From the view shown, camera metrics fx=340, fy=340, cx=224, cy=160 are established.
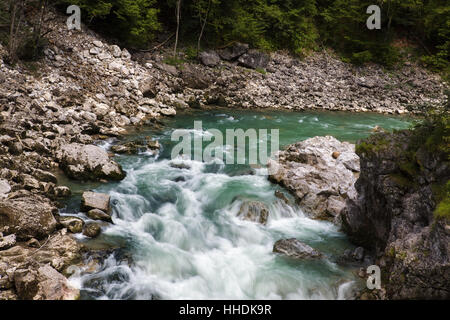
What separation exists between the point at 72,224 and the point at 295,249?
4.43m

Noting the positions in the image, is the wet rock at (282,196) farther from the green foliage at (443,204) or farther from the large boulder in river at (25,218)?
the large boulder in river at (25,218)

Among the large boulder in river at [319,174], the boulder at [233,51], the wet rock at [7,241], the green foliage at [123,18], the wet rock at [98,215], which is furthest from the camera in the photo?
the boulder at [233,51]

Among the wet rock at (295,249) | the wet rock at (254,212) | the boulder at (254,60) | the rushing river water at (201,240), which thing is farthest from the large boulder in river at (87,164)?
the boulder at (254,60)

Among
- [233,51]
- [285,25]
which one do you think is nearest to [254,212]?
[233,51]

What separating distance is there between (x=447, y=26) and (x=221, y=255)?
95.7 feet

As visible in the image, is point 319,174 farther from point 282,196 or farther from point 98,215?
point 98,215

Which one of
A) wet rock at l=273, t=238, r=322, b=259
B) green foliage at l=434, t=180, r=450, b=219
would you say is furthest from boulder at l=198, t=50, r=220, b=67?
green foliage at l=434, t=180, r=450, b=219

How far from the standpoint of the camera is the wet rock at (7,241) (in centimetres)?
558

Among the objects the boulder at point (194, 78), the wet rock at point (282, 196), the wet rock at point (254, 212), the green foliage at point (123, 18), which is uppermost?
the green foliage at point (123, 18)

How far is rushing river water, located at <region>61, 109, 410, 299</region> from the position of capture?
5.81m

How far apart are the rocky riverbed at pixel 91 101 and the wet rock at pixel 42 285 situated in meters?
0.01

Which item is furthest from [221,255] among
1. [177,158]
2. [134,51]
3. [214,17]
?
[214,17]

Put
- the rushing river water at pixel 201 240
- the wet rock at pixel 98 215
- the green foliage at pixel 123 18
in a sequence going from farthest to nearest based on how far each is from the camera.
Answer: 1. the green foliage at pixel 123 18
2. the wet rock at pixel 98 215
3. the rushing river water at pixel 201 240
